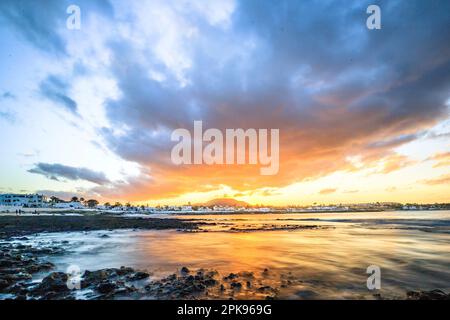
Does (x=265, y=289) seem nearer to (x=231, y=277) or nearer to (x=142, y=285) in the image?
(x=231, y=277)

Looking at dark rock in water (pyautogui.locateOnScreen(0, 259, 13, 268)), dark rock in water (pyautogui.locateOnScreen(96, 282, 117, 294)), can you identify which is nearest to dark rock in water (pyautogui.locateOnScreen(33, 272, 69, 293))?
dark rock in water (pyautogui.locateOnScreen(96, 282, 117, 294))

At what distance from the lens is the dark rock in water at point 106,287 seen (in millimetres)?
8789

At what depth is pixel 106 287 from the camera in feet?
29.4

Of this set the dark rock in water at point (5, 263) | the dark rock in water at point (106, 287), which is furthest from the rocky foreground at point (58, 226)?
the dark rock in water at point (106, 287)

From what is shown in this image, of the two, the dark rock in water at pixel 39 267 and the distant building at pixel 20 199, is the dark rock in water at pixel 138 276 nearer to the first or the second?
the dark rock in water at pixel 39 267

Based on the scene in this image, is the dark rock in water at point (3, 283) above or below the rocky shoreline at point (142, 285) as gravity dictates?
above

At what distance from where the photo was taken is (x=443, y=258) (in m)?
15.3

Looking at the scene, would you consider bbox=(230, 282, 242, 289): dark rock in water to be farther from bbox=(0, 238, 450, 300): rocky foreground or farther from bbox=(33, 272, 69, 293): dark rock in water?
bbox=(33, 272, 69, 293): dark rock in water

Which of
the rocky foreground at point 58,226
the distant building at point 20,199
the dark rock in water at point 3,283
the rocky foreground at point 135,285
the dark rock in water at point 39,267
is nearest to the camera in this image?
the rocky foreground at point 135,285

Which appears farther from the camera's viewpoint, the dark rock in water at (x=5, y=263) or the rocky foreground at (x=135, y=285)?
the dark rock in water at (x=5, y=263)

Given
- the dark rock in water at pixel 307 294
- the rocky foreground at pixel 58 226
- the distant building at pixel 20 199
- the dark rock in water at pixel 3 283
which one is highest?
the dark rock in water at pixel 3 283
